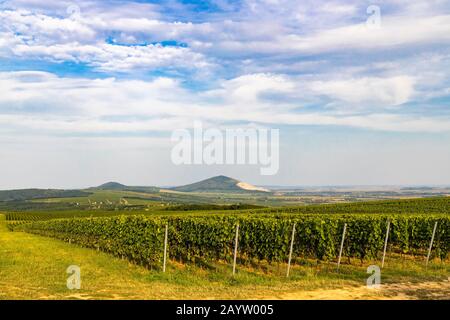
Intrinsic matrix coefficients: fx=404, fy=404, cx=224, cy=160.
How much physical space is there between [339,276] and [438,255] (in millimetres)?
8555

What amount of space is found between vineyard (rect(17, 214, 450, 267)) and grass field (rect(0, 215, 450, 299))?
821 mm

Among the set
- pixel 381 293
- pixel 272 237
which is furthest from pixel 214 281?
pixel 381 293

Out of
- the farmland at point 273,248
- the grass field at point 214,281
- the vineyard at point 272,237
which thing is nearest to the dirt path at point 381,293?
the grass field at point 214,281

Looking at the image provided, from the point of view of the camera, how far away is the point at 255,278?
16531 mm

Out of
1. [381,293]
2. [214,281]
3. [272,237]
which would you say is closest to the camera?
[381,293]

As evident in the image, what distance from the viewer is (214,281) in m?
16.2

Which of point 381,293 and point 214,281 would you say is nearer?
point 381,293

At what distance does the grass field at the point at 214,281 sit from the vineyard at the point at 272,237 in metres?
0.82

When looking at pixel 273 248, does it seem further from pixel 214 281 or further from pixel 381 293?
pixel 381 293

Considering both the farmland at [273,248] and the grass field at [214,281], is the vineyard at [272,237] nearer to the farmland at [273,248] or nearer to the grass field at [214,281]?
the farmland at [273,248]

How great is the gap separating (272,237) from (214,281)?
5323 millimetres
